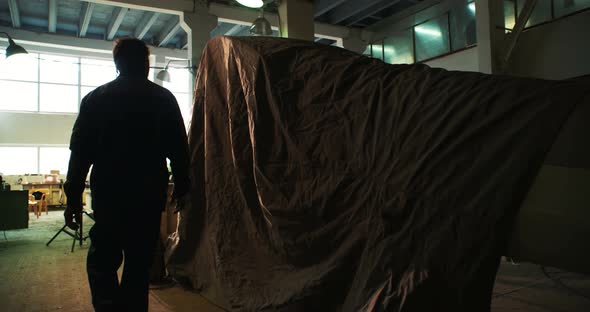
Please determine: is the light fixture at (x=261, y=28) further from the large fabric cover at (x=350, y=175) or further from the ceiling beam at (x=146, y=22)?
the ceiling beam at (x=146, y=22)

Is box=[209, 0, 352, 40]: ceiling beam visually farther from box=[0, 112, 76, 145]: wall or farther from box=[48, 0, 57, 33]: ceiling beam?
box=[0, 112, 76, 145]: wall

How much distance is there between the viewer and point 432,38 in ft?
28.9

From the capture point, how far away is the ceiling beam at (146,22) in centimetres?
891

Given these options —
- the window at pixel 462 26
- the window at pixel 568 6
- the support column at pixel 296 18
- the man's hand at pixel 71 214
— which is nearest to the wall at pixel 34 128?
the support column at pixel 296 18

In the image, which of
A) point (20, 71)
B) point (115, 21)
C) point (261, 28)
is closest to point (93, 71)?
point (20, 71)

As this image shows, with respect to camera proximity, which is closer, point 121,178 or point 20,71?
point 121,178

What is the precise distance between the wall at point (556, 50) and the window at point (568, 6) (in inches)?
8.7

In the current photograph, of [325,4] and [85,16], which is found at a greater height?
[85,16]

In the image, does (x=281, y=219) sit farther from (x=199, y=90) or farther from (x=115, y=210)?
(x=199, y=90)

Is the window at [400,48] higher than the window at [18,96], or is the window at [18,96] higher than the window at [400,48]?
the window at [400,48]

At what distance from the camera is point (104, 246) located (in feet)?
5.67

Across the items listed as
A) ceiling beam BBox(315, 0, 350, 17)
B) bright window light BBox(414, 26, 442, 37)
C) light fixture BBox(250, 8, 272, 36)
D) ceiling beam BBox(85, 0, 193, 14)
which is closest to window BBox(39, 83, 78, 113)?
ceiling beam BBox(85, 0, 193, 14)

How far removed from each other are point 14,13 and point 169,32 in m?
3.28

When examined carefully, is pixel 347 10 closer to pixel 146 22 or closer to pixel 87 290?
pixel 146 22
